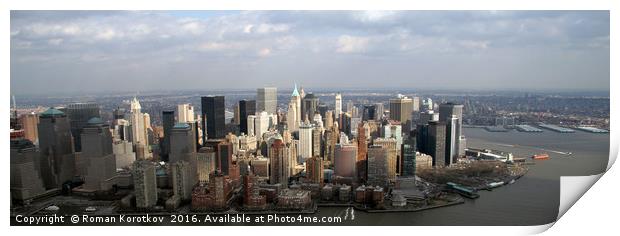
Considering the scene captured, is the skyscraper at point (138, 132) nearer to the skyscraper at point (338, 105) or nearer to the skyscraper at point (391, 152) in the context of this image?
the skyscraper at point (338, 105)

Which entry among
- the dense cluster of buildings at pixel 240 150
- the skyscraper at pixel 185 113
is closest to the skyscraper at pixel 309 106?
the dense cluster of buildings at pixel 240 150

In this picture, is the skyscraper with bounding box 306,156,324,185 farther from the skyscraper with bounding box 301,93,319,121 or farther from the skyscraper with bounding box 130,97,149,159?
the skyscraper with bounding box 130,97,149,159

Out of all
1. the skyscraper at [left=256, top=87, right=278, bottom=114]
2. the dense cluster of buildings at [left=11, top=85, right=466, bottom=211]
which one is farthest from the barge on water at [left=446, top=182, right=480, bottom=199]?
the skyscraper at [left=256, top=87, right=278, bottom=114]

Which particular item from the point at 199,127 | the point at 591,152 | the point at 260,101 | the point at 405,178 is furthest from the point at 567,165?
the point at 199,127

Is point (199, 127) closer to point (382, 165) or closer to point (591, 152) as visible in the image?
point (382, 165)

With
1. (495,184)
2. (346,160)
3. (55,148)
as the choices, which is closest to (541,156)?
Result: (495,184)

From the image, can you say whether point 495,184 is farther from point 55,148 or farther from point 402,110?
point 55,148
